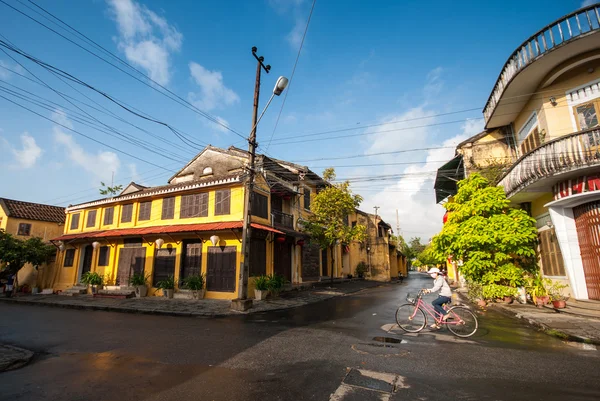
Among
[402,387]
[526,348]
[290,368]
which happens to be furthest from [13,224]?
[526,348]

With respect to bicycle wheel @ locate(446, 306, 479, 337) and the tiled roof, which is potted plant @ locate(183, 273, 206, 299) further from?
the tiled roof

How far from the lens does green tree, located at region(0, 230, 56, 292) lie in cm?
2003

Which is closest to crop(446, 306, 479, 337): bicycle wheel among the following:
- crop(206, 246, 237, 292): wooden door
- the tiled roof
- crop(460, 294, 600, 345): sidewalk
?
crop(460, 294, 600, 345): sidewalk

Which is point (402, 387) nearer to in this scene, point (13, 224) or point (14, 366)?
point (14, 366)

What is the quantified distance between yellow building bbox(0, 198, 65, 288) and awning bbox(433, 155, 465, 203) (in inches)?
1233

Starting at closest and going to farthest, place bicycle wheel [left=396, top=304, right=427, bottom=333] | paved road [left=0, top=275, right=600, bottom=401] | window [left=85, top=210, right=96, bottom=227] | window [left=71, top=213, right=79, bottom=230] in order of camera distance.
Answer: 1. paved road [left=0, top=275, right=600, bottom=401]
2. bicycle wheel [left=396, top=304, right=427, bottom=333]
3. window [left=85, top=210, right=96, bottom=227]
4. window [left=71, top=213, right=79, bottom=230]

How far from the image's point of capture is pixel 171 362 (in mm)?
5430

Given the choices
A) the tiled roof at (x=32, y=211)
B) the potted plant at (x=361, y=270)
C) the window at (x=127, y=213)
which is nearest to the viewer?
the window at (x=127, y=213)

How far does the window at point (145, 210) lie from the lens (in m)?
19.4

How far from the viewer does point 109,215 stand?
2169 cm

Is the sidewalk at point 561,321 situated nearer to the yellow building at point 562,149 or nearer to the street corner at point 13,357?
the yellow building at point 562,149

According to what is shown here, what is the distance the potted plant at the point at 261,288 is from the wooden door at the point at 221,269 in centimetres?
122

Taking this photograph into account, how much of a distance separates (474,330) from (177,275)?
1509 cm

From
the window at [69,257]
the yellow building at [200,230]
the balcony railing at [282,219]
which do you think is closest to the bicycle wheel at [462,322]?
the yellow building at [200,230]
